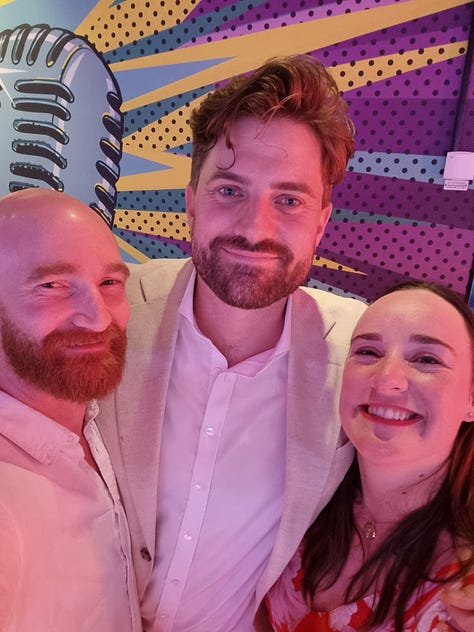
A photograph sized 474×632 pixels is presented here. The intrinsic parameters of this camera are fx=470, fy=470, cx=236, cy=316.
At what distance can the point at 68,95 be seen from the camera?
269 cm

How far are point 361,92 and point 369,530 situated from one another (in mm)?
1787

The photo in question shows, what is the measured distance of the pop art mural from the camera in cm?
200

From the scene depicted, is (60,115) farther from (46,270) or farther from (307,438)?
(307,438)

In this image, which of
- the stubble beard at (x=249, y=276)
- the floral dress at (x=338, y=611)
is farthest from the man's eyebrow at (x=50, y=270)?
the floral dress at (x=338, y=611)

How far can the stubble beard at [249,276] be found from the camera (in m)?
1.44

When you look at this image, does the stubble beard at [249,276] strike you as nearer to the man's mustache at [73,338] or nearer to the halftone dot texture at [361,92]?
the man's mustache at [73,338]

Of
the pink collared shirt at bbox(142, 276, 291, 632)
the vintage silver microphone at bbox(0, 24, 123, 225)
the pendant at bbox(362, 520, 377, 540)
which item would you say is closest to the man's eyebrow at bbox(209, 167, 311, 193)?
the pink collared shirt at bbox(142, 276, 291, 632)

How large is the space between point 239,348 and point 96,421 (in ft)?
1.65

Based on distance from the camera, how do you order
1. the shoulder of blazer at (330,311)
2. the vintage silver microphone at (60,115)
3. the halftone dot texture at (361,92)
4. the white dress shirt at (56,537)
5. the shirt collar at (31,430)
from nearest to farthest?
the white dress shirt at (56,537), the shirt collar at (31,430), the shoulder of blazer at (330,311), the halftone dot texture at (361,92), the vintage silver microphone at (60,115)

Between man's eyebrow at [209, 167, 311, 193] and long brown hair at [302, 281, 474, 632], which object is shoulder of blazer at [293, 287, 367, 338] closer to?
long brown hair at [302, 281, 474, 632]

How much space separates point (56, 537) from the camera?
109 cm

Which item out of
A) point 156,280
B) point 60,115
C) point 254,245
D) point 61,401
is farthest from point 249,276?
point 60,115

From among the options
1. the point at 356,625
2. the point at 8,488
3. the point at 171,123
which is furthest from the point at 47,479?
the point at 171,123

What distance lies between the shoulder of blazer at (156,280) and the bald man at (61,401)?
0.26 metres
